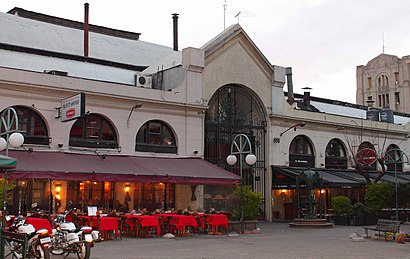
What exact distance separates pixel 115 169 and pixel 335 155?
63.8 feet

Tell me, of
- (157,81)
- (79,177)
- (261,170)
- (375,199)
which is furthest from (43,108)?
(375,199)

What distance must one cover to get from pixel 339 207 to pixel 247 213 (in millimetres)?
7300

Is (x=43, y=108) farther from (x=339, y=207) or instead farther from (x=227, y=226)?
(x=339, y=207)

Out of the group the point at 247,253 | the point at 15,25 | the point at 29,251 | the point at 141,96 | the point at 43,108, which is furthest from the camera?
the point at 15,25

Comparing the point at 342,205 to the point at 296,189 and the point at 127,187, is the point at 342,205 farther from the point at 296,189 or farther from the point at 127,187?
the point at 127,187

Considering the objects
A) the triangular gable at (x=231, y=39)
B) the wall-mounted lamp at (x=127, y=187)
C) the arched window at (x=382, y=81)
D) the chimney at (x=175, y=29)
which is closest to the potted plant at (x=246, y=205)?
the wall-mounted lamp at (x=127, y=187)

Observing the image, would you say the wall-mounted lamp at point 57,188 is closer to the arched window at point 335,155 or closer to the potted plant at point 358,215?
the potted plant at point 358,215

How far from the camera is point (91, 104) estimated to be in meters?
25.2

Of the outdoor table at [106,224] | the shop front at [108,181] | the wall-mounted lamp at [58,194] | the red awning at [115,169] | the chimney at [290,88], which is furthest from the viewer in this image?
the chimney at [290,88]

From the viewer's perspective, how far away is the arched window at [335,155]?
122 ft

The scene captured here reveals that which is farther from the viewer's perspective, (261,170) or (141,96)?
(261,170)

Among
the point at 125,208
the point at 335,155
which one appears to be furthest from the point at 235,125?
the point at 335,155

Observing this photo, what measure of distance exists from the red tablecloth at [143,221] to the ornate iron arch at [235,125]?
910 centimetres

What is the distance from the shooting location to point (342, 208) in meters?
29.4
